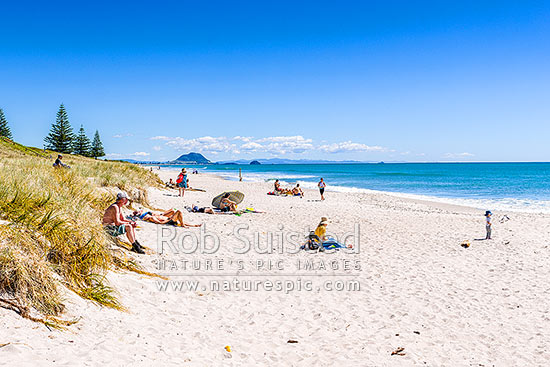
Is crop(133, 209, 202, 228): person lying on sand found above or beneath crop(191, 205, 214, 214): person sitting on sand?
above

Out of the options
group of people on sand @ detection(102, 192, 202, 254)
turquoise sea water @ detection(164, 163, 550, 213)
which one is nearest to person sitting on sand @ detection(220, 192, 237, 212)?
group of people on sand @ detection(102, 192, 202, 254)

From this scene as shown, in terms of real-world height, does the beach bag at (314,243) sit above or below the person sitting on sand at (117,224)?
below

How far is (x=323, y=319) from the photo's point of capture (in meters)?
5.14

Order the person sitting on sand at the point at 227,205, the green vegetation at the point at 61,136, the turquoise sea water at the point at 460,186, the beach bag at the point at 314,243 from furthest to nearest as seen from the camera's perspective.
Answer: the green vegetation at the point at 61,136 → the turquoise sea water at the point at 460,186 → the person sitting on sand at the point at 227,205 → the beach bag at the point at 314,243

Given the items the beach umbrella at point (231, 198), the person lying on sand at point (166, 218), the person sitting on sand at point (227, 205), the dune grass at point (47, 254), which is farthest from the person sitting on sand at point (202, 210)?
the dune grass at point (47, 254)

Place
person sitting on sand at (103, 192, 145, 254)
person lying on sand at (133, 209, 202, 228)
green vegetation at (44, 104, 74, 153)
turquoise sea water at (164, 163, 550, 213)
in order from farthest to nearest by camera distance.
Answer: green vegetation at (44, 104, 74, 153) → turquoise sea water at (164, 163, 550, 213) → person lying on sand at (133, 209, 202, 228) → person sitting on sand at (103, 192, 145, 254)

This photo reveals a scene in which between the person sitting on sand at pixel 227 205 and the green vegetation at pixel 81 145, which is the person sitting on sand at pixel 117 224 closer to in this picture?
the person sitting on sand at pixel 227 205

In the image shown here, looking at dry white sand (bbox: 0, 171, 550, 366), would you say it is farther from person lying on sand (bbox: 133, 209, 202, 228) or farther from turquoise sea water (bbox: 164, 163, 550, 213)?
turquoise sea water (bbox: 164, 163, 550, 213)

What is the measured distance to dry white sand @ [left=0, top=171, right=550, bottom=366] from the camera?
357cm

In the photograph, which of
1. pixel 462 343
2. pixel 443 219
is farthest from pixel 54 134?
pixel 462 343

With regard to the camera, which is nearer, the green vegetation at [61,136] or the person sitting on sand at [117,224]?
the person sitting on sand at [117,224]

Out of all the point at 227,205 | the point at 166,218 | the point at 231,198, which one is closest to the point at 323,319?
the point at 166,218

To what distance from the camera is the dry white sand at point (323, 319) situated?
3.57 meters

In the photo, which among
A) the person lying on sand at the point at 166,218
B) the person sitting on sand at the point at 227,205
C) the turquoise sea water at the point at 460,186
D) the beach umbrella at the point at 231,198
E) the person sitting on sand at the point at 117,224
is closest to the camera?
the person sitting on sand at the point at 117,224
